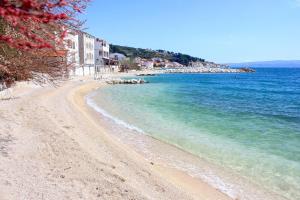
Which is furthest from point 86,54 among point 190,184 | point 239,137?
point 190,184

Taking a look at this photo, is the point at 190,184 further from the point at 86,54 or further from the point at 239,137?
the point at 86,54

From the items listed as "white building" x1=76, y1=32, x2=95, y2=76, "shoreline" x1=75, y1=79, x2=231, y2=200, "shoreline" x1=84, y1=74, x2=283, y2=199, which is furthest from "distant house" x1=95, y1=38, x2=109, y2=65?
"shoreline" x1=75, y1=79, x2=231, y2=200

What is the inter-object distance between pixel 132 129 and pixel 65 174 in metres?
11.2

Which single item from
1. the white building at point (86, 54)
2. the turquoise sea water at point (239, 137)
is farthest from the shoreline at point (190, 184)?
the white building at point (86, 54)

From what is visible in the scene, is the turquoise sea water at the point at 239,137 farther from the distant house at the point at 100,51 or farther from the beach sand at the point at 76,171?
the distant house at the point at 100,51

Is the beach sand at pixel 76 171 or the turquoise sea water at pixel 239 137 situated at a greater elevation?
the beach sand at pixel 76 171

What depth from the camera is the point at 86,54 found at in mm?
81375

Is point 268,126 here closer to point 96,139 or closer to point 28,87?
point 96,139

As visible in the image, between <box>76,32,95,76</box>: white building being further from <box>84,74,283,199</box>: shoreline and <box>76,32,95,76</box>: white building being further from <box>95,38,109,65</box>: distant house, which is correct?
<box>84,74,283,199</box>: shoreline

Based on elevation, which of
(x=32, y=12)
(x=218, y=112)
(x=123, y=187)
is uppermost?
(x=32, y=12)

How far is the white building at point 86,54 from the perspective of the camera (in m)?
78.0

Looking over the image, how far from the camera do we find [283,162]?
14.6 meters

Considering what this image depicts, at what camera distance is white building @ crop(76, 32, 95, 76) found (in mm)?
78000

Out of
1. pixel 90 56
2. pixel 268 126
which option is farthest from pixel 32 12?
pixel 90 56
